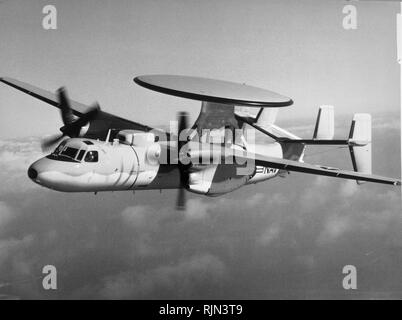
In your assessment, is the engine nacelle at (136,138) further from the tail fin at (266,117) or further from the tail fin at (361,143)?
the tail fin at (361,143)

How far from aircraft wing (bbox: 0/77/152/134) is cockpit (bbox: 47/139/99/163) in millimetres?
469

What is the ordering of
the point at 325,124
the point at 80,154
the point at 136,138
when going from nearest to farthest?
1. the point at 80,154
2. the point at 136,138
3. the point at 325,124

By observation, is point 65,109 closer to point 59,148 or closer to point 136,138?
point 59,148

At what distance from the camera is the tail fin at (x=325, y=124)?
7316 millimetres

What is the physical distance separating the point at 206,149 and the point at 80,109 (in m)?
1.60

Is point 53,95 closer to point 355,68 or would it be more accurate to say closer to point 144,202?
point 144,202

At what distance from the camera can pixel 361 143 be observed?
735 cm

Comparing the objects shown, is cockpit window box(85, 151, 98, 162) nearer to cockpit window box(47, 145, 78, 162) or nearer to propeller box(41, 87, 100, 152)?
cockpit window box(47, 145, 78, 162)

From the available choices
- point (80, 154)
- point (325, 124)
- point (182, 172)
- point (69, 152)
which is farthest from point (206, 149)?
point (325, 124)

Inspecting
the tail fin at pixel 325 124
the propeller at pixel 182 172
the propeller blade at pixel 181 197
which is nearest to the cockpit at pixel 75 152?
the propeller at pixel 182 172

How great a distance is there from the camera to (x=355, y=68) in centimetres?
749

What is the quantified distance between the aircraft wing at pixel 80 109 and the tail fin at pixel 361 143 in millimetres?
2611

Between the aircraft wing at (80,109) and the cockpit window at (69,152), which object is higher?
the aircraft wing at (80,109)
